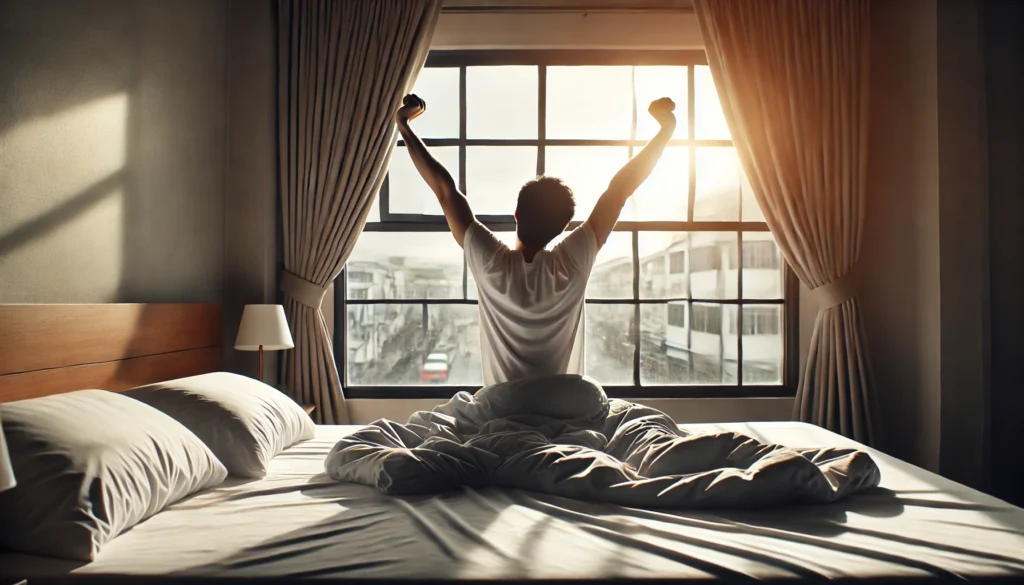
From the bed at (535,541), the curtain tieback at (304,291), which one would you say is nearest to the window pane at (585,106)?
the curtain tieback at (304,291)

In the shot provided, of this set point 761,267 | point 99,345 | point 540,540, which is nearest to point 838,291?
point 761,267

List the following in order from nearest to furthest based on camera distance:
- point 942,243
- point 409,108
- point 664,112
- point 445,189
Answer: point 445,189 → point 409,108 → point 664,112 → point 942,243

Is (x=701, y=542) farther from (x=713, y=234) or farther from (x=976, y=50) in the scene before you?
(x=976, y=50)

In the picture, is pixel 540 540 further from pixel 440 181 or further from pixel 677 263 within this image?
pixel 677 263

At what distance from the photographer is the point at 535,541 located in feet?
4.09

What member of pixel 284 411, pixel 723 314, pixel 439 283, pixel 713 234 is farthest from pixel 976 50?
pixel 284 411

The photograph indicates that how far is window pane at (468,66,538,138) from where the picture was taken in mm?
3506

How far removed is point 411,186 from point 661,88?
149 centimetres

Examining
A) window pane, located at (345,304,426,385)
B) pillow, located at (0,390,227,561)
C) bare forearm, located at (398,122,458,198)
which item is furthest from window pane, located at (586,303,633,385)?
pillow, located at (0,390,227,561)

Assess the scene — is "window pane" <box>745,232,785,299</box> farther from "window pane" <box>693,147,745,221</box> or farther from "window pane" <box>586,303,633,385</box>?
"window pane" <box>586,303,633,385</box>

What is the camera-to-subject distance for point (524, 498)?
4.88 feet

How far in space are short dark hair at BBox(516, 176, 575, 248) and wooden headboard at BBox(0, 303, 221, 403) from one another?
1.37 meters

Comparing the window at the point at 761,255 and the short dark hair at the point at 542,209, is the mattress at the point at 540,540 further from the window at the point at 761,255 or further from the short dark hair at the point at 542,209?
the window at the point at 761,255

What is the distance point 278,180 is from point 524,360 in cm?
205
